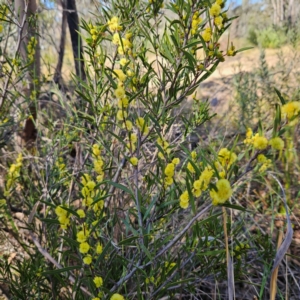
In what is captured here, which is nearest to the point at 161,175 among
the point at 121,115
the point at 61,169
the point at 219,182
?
the point at 121,115

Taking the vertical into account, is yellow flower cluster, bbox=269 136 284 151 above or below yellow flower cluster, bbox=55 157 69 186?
above

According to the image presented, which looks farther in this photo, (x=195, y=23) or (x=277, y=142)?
(x=195, y=23)

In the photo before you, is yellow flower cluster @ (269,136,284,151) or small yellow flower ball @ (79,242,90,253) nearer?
yellow flower cluster @ (269,136,284,151)

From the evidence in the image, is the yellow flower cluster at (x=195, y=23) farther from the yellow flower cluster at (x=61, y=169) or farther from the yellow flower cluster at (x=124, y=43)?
the yellow flower cluster at (x=61, y=169)

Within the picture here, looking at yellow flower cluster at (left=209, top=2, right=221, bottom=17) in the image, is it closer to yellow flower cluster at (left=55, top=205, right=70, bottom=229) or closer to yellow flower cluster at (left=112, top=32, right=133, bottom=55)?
yellow flower cluster at (left=112, top=32, right=133, bottom=55)

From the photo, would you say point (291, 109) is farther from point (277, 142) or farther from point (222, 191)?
point (222, 191)

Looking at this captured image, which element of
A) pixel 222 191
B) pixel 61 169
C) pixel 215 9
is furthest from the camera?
pixel 61 169

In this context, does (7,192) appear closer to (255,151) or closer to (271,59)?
(255,151)

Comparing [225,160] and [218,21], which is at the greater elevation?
[218,21]

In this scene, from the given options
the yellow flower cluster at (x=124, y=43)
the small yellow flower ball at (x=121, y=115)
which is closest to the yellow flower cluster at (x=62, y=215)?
the small yellow flower ball at (x=121, y=115)

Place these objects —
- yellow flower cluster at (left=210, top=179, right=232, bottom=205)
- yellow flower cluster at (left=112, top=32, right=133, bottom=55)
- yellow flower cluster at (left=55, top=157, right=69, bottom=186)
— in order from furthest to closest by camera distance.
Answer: yellow flower cluster at (left=55, top=157, right=69, bottom=186) < yellow flower cluster at (left=112, top=32, right=133, bottom=55) < yellow flower cluster at (left=210, top=179, right=232, bottom=205)

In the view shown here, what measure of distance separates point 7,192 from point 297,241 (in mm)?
1445

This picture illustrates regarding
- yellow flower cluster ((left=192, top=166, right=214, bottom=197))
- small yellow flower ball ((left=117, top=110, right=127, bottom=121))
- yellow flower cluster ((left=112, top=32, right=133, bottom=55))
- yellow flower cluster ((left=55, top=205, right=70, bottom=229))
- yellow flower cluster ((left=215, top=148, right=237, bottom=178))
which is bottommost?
Answer: yellow flower cluster ((left=55, top=205, right=70, bottom=229))

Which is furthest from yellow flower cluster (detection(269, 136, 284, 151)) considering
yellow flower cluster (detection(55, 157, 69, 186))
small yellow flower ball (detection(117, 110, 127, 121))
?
yellow flower cluster (detection(55, 157, 69, 186))
